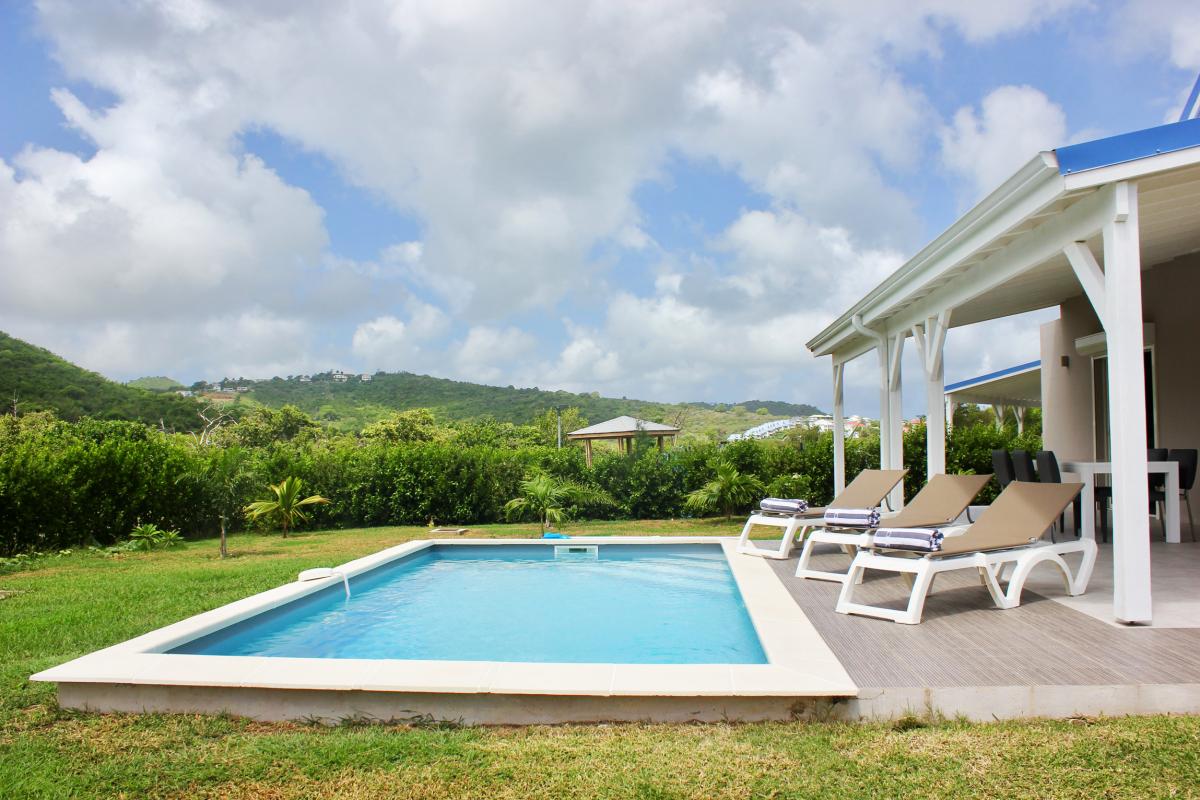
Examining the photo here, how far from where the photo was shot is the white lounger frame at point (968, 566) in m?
5.41

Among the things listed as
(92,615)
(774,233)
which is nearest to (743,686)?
(92,615)

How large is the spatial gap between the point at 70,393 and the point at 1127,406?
151ft

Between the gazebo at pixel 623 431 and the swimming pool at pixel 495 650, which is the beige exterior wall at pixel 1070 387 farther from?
the gazebo at pixel 623 431

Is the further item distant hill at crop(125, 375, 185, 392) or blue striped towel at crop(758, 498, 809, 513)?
distant hill at crop(125, 375, 185, 392)

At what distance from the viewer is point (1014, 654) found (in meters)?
4.48

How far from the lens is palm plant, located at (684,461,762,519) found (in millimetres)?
14023

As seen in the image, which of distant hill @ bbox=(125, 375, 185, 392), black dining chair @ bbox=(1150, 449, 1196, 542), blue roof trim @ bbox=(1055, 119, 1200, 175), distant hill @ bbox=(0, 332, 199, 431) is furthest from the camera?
distant hill @ bbox=(125, 375, 185, 392)

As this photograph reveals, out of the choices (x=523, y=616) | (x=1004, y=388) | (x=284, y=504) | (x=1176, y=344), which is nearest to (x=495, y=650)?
(x=523, y=616)

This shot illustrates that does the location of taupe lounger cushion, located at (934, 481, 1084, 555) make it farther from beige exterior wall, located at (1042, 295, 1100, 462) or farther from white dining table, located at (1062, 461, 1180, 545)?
beige exterior wall, located at (1042, 295, 1100, 462)

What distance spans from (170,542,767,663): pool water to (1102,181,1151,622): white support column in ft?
8.09

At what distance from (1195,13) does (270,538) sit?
22.5m

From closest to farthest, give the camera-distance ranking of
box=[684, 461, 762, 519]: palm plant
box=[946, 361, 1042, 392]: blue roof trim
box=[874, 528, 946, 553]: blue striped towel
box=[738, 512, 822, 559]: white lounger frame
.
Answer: box=[874, 528, 946, 553]: blue striped towel, box=[738, 512, 822, 559]: white lounger frame, box=[684, 461, 762, 519]: palm plant, box=[946, 361, 1042, 392]: blue roof trim

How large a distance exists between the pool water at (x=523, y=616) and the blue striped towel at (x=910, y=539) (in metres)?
Answer: 1.28

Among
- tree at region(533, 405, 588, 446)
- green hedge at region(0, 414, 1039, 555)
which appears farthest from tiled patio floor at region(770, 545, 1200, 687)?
tree at region(533, 405, 588, 446)
